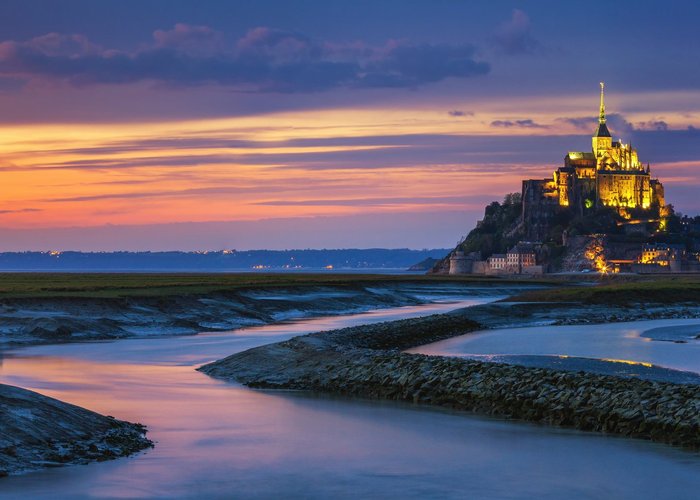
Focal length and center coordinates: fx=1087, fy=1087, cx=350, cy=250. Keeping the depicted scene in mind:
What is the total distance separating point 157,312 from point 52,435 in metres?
41.3

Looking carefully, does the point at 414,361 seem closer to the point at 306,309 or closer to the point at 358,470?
the point at 358,470

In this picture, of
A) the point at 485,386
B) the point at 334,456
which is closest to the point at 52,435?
the point at 334,456

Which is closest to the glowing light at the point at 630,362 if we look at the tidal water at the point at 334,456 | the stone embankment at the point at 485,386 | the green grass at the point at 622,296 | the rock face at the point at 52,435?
the stone embankment at the point at 485,386

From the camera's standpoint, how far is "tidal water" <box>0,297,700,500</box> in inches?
719

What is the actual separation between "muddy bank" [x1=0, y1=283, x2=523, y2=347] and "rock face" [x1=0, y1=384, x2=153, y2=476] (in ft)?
84.6

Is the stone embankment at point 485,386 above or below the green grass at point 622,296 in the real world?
below

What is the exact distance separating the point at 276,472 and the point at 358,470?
1507mm

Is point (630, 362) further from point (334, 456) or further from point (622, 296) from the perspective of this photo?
point (622, 296)

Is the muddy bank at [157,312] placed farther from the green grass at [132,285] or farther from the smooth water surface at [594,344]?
the smooth water surface at [594,344]

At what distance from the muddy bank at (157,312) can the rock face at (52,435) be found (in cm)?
2579

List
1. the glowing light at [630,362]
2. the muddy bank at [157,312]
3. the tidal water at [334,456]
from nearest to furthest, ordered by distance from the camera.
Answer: the tidal water at [334,456]
the glowing light at [630,362]
the muddy bank at [157,312]

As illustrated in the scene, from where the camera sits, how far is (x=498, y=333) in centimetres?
5488

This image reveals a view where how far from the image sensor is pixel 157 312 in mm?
61438

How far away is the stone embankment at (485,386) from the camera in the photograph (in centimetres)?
2289
